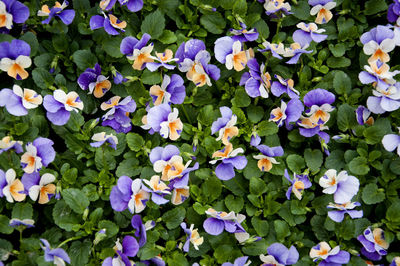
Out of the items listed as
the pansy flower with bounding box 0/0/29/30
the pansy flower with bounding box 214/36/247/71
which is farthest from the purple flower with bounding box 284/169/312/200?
the pansy flower with bounding box 0/0/29/30

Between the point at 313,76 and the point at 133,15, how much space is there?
2.96ft

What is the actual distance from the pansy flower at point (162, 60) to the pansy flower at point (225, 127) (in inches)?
11.3

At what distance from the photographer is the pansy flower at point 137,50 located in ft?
6.85

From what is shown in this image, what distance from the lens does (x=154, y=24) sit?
2.22 meters

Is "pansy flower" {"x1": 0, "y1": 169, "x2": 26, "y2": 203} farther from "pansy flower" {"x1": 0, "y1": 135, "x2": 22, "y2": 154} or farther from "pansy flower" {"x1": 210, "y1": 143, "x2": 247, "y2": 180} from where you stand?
"pansy flower" {"x1": 210, "y1": 143, "x2": 247, "y2": 180}

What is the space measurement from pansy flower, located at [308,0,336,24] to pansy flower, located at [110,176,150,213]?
1142 mm

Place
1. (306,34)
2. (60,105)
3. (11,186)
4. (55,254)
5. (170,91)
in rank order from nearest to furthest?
1. (55,254)
2. (11,186)
3. (60,105)
4. (170,91)
5. (306,34)

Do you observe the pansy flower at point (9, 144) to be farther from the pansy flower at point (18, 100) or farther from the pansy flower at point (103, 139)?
the pansy flower at point (103, 139)

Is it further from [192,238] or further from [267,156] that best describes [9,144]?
[267,156]

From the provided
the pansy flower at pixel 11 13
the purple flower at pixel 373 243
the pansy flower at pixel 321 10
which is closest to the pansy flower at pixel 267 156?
the purple flower at pixel 373 243

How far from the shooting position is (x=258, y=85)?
216 cm

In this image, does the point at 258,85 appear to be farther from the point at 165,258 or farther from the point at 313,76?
the point at 165,258

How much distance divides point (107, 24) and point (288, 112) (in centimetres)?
Result: 87

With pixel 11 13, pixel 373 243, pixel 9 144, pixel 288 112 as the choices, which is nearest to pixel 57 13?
pixel 11 13
